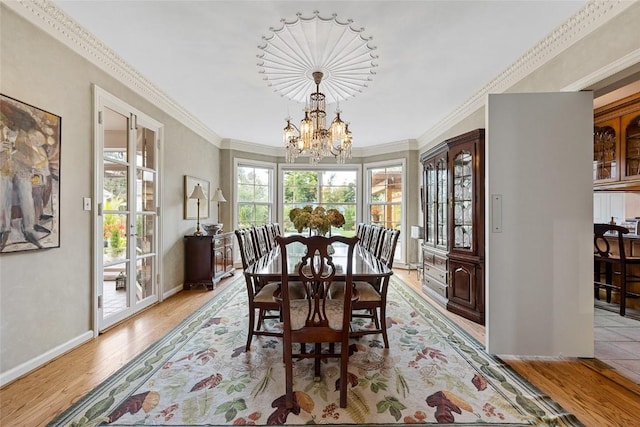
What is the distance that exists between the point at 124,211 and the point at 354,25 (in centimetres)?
292

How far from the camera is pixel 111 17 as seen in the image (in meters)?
2.24

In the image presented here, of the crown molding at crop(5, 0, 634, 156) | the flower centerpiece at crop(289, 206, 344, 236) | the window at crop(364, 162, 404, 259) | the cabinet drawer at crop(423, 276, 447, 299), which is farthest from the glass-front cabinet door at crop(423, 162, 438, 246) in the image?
the flower centerpiece at crop(289, 206, 344, 236)

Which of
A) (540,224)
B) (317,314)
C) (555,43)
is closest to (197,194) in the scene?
(317,314)

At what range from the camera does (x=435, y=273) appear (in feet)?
13.3

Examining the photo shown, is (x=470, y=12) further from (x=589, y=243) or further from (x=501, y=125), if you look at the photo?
(x=589, y=243)

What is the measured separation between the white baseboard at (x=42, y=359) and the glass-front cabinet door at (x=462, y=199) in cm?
391

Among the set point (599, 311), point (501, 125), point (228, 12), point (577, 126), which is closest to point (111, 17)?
point (228, 12)

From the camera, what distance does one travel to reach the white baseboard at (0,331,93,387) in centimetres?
195

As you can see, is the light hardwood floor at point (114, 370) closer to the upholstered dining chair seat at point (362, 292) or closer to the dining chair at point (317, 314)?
the upholstered dining chair seat at point (362, 292)

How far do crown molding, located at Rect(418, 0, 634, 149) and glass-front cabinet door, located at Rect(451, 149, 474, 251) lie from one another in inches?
32.6

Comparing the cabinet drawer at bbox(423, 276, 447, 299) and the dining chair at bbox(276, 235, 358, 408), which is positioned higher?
the dining chair at bbox(276, 235, 358, 408)

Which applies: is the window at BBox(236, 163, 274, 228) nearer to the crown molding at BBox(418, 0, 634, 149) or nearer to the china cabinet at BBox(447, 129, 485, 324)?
the china cabinet at BBox(447, 129, 485, 324)

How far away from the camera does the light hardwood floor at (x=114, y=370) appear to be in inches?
66.4

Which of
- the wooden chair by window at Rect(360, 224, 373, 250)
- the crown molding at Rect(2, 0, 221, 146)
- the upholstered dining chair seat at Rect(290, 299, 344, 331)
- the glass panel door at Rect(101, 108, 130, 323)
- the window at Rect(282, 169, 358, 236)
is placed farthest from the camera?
the window at Rect(282, 169, 358, 236)
